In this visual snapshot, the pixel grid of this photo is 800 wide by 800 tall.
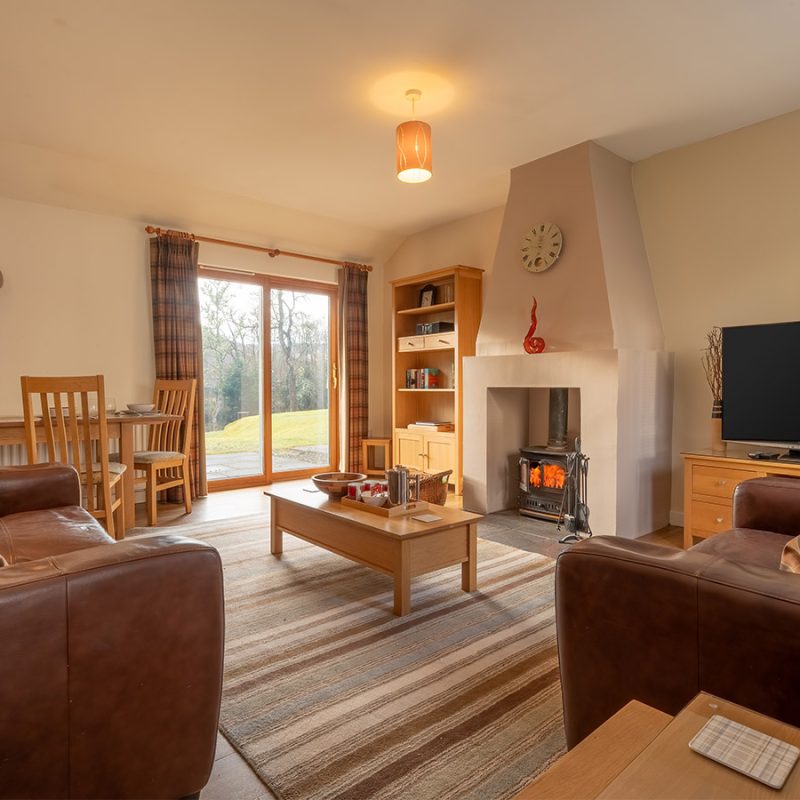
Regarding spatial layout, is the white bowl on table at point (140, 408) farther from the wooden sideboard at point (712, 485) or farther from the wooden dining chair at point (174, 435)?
the wooden sideboard at point (712, 485)

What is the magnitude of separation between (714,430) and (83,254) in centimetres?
484

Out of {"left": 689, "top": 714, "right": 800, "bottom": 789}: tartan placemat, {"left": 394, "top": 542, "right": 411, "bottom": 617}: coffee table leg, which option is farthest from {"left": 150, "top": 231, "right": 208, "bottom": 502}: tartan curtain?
{"left": 689, "top": 714, "right": 800, "bottom": 789}: tartan placemat

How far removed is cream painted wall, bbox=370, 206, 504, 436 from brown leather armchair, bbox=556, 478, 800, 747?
428 cm

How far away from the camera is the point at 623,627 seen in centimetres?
115

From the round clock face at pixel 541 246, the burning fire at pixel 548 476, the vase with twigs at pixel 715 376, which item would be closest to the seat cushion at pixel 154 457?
the burning fire at pixel 548 476

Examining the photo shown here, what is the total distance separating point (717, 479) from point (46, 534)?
335 cm

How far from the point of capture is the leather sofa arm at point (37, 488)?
234 centimetres

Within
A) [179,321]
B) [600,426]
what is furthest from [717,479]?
[179,321]

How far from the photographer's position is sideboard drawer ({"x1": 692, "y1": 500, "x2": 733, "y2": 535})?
3.19m

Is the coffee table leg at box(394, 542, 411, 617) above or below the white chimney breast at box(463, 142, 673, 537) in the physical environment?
below

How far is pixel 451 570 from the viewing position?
117 inches

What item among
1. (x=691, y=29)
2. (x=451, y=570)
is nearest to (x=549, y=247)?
(x=691, y=29)

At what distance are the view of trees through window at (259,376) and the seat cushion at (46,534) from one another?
294 cm

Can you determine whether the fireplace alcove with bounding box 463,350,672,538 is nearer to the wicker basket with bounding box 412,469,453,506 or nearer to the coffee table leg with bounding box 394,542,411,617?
the wicker basket with bounding box 412,469,453,506
